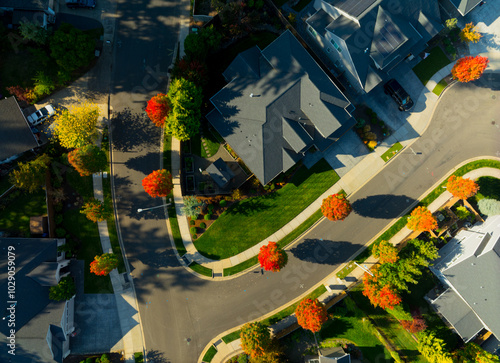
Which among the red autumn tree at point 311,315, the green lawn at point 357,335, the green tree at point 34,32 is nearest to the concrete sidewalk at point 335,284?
the green lawn at point 357,335

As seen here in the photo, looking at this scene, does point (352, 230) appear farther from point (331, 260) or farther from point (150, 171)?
point (150, 171)

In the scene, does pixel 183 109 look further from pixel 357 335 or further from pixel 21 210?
pixel 357 335

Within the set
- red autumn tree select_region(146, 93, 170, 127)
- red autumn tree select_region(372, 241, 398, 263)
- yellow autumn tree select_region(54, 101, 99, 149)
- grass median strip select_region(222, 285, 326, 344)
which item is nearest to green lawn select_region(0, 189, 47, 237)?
yellow autumn tree select_region(54, 101, 99, 149)

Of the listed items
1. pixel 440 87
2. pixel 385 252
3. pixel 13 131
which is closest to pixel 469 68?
pixel 440 87

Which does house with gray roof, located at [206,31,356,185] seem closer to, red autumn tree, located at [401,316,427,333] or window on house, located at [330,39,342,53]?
window on house, located at [330,39,342,53]

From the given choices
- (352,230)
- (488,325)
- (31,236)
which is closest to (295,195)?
(352,230)

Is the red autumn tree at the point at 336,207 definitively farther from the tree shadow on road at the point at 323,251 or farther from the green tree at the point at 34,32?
the green tree at the point at 34,32
